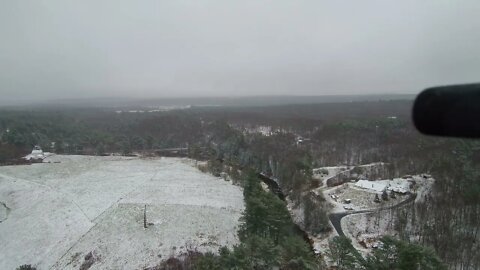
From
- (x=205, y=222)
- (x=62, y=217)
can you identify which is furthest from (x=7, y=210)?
(x=205, y=222)

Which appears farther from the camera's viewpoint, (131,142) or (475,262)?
(131,142)

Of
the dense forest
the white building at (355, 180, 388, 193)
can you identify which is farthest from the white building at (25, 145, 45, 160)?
the white building at (355, 180, 388, 193)

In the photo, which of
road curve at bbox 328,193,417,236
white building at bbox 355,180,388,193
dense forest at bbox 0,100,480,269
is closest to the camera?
dense forest at bbox 0,100,480,269

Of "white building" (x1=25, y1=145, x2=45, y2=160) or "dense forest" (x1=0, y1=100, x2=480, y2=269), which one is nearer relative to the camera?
"dense forest" (x1=0, y1=100, x2=480, y2=269)

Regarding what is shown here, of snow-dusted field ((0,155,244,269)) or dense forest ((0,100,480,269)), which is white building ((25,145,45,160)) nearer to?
dense forest ((0,100,480,269))

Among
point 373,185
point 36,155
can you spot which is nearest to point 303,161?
point 373,185

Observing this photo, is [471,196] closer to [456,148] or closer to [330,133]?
[456,148]
